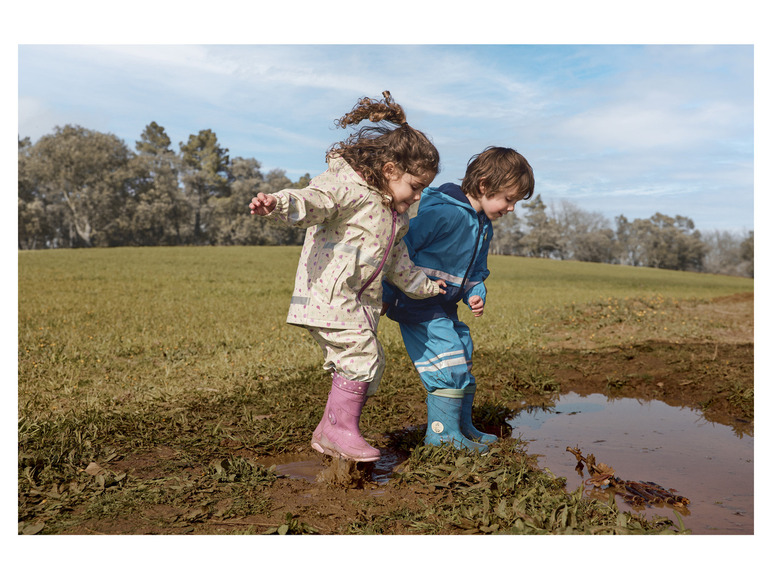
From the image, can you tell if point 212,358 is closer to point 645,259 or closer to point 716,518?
point 716,518

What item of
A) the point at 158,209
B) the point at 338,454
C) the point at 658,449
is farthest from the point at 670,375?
the point at 158,209

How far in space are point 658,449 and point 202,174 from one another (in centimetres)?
5692

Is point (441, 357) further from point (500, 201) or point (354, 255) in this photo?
point (500, 201)

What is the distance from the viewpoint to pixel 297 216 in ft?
10.4

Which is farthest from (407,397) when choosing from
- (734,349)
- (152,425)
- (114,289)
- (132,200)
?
(132,200)

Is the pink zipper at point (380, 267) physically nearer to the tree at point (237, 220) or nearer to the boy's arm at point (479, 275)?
the boy's arm at point (479, 275)

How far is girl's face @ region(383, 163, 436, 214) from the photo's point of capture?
353 cm

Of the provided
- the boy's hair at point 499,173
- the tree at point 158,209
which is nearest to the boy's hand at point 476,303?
the boy's hair at point 499,173

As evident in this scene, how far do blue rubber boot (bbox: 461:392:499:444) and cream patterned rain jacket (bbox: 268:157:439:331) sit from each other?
1.05 meters

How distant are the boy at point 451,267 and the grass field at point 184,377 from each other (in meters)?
0.89

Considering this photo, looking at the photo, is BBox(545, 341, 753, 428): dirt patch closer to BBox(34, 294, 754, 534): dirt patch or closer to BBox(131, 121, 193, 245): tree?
BBox(34, 294, 754, 534): dirt patch

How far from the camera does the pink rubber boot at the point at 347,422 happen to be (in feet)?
11.5

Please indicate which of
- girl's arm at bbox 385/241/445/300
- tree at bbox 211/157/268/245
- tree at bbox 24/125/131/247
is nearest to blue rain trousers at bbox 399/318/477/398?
girl's arm at bbox 385/241/445/300

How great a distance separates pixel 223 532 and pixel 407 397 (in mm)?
2667
